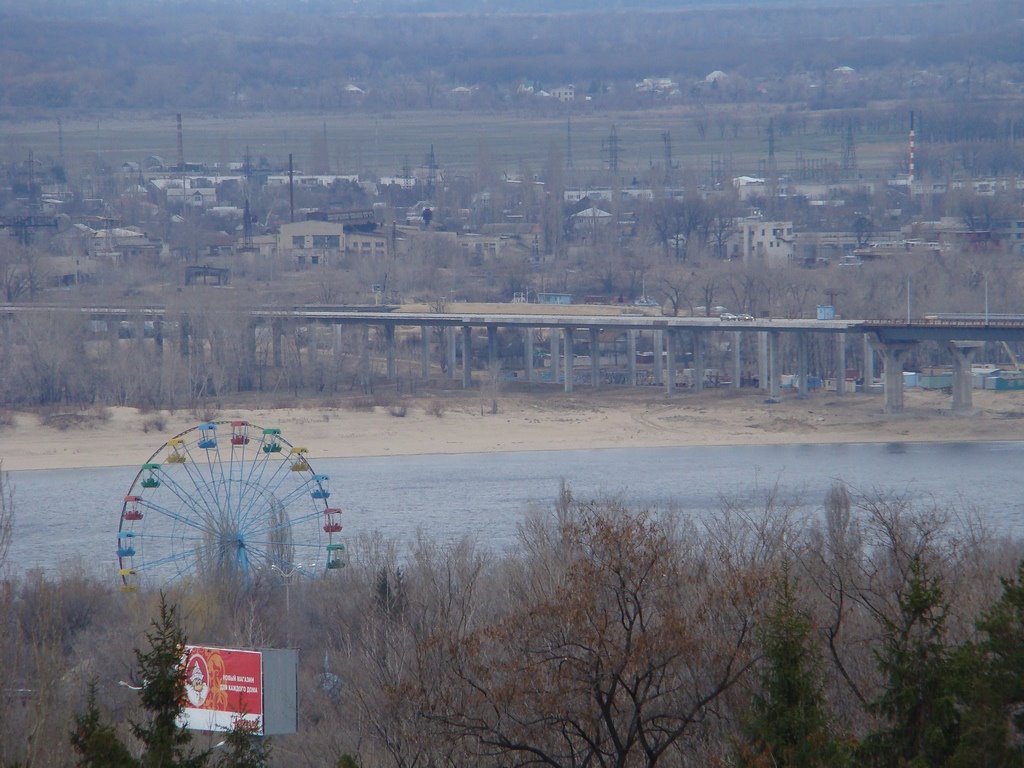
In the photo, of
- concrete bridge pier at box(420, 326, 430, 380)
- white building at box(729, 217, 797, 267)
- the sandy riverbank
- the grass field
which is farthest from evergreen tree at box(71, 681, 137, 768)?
the grass field

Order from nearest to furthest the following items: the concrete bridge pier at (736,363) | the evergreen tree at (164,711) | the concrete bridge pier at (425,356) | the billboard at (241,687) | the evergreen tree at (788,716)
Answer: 1. the evergreen tree at (164,711)
2. the evergreen tree at (788,716)
3. the billboard at (241,687)
4. the concrete bridge pier at (736,363)
5. the concrete bridge pier at (425,356)

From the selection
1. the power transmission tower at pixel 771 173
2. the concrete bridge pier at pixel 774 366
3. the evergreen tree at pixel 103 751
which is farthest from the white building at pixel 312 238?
the evergreen tree at pixel 103 751

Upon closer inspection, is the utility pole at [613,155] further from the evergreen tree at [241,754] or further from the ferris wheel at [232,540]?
the evergreen tree at [241,754]

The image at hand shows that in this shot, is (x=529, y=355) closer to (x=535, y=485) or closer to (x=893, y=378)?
(x=893, y=378)

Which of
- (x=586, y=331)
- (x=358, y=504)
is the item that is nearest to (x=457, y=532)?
(x=358, y=504)

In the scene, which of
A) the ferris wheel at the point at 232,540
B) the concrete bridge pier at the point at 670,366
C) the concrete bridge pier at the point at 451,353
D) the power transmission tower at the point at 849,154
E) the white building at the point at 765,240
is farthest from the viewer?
the power transmission tower at the point at 849,154

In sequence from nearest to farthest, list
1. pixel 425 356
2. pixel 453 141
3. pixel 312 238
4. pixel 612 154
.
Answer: pixel 425 356 → pixel 312 238 → pixel 612 154 → pixel 453 141

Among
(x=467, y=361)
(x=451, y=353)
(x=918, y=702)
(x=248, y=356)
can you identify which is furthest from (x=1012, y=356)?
(x=918, y=702)
